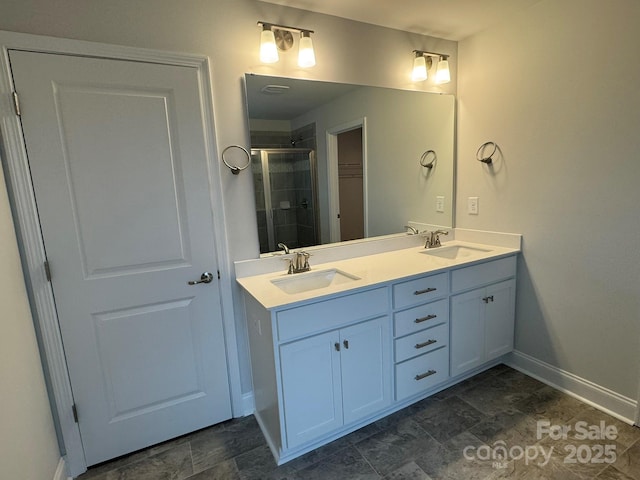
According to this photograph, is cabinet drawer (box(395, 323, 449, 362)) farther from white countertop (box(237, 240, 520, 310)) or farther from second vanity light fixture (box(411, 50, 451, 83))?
second vanity light fixture (box(411, 50, 451, 83))

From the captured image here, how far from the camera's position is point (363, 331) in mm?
1739

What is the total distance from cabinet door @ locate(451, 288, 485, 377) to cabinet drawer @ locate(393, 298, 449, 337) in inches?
3.6

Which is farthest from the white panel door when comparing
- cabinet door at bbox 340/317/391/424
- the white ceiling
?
the white ceiling

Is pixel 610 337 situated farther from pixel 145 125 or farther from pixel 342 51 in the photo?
pixel 145 125

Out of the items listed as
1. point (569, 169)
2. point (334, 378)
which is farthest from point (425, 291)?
point (569, 169)

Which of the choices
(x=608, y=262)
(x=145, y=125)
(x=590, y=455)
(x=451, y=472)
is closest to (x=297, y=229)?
(x=145, y=125)

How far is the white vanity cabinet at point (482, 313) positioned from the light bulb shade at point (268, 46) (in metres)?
1.60

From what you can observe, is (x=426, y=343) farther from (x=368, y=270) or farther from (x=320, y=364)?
(x=320, y=364)

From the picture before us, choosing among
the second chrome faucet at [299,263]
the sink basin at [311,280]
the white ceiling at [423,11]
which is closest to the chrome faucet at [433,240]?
the sink basin at [311,280]

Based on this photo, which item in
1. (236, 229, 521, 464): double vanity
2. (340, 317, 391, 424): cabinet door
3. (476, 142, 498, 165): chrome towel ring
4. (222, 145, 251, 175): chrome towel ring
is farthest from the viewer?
(476, 142, 498, 165): chrome towel ring

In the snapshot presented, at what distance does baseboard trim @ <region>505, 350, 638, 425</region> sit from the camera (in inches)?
73.9

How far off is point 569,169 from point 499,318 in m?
1.04

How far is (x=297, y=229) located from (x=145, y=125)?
0.98 metres

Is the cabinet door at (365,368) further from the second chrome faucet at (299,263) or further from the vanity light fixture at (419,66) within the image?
the vanity light fixture at (419,66)
